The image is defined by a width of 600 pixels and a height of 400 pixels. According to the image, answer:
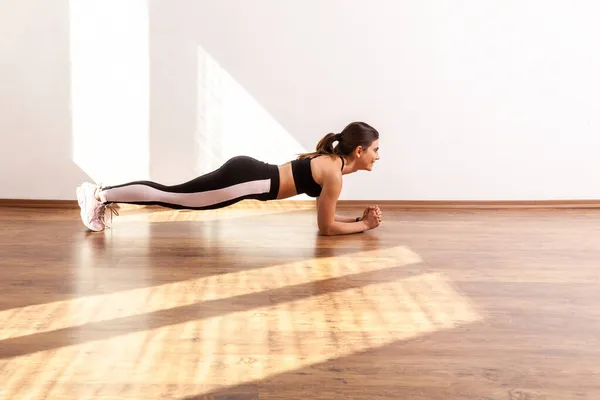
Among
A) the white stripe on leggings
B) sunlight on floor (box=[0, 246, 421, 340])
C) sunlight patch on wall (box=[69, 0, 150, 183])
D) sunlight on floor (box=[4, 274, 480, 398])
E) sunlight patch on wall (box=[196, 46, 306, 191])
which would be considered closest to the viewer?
sunlight on floor (box=[4, 274, 480, 398])

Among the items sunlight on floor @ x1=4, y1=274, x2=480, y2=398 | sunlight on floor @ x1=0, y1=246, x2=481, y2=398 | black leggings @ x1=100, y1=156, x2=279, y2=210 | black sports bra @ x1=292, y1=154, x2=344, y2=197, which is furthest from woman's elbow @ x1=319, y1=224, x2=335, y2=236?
sunlight on floor @ x1=4, y1=274, x2=480, y2=398

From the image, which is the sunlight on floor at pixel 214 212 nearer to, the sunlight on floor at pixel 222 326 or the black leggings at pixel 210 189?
the black leggings at pixel 210 189

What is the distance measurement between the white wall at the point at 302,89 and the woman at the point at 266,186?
834mm

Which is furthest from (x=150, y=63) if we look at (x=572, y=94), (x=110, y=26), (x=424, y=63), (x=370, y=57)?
(x=572, y=94)

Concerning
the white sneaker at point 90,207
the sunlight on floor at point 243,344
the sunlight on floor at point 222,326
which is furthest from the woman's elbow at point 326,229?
the white sneaker at point 90,207

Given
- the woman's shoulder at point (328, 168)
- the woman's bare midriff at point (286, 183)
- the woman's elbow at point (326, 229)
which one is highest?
the woman's shoulder at point (328, 168)

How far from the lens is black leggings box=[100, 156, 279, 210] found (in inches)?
134

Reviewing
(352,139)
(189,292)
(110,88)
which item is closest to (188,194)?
(352,139)

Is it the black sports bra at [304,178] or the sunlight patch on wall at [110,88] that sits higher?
the sunlight patch on wall at [110,88]

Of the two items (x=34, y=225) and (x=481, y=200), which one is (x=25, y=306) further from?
(x=481, y=200)

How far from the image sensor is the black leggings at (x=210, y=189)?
3408 mm

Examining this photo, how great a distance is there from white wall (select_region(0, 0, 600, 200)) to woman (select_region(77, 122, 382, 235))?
834mm

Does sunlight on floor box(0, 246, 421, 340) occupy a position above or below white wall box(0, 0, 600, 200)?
below

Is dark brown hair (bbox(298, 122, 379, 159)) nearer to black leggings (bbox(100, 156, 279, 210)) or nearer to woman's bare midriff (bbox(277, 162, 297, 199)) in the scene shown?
woman's bare midriff (bbox(277, 162, 297, 199))
